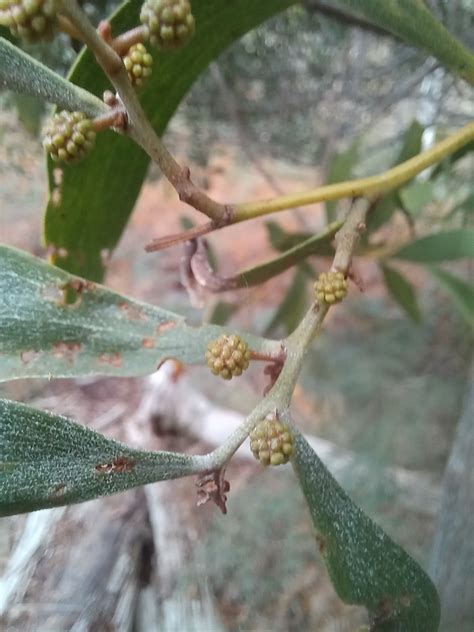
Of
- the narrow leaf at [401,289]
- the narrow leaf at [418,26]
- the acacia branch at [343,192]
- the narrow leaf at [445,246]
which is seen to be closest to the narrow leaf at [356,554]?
the acacia branch at [343,192]

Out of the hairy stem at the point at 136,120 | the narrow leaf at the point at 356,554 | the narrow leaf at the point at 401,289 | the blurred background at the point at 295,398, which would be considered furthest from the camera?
the narrow leaf at the point at 401,289

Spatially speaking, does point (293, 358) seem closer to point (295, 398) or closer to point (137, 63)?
point (137, 63)

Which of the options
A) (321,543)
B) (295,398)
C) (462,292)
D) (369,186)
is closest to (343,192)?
(369,186)

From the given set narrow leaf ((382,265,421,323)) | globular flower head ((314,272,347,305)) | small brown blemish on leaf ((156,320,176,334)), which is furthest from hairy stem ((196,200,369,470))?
narrow leaf ((382,265,421,323))

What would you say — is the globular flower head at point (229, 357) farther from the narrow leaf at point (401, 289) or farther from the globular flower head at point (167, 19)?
the narrow leaf at point (401, 289)

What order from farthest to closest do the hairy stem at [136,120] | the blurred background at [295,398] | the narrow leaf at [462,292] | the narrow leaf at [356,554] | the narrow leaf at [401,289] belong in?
1. the narrow leaf at [401,289]
2. the narrow leaf at [462,292]
3. the blurred background at [295,398]
4. the narrow leaf at [356,554]
5. the hairy stem at [136,120]

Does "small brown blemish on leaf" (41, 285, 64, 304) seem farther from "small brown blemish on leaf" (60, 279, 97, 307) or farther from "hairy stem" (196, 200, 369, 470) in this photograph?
"hairy stem" (196, 200, 369, 470)
